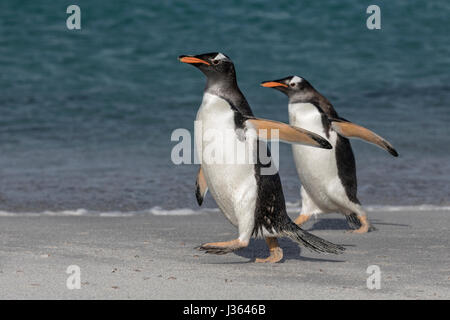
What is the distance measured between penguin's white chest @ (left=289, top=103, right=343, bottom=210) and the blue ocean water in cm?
189

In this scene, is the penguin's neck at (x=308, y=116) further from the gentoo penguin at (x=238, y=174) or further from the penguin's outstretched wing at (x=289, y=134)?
the penguin's outstretched wing at (x=289, y=134)

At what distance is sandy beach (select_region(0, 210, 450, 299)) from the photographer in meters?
3.65

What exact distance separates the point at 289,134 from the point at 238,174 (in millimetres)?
392

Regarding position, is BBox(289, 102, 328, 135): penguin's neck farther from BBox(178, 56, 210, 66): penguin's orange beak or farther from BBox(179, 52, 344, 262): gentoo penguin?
BBox(178, 56, 210, 66): penguin's orange beak

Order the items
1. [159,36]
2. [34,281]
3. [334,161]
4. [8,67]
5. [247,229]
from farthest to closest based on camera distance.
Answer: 1. [159,36]
2. [8,67]
3. [334,161]
4. [247,229]
5. [34,281]

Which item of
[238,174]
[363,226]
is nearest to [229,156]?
[238,174]

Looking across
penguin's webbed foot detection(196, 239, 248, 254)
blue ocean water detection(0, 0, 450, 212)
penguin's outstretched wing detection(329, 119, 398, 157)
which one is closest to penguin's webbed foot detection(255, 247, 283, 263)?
penguin's webbed foot detection(196, 239, 248, 254)

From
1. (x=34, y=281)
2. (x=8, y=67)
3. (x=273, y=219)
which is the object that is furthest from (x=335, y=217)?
(x=8, y=67)

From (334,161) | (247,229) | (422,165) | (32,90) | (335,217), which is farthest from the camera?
(32,90)

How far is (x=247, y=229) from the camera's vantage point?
432 cm

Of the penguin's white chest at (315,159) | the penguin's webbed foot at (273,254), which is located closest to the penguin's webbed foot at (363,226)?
the penguin's white chest at (315,159)

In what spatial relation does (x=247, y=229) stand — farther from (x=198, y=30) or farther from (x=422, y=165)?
(x=198, y=30)

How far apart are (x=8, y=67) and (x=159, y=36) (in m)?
4.93

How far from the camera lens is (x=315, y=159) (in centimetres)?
575
